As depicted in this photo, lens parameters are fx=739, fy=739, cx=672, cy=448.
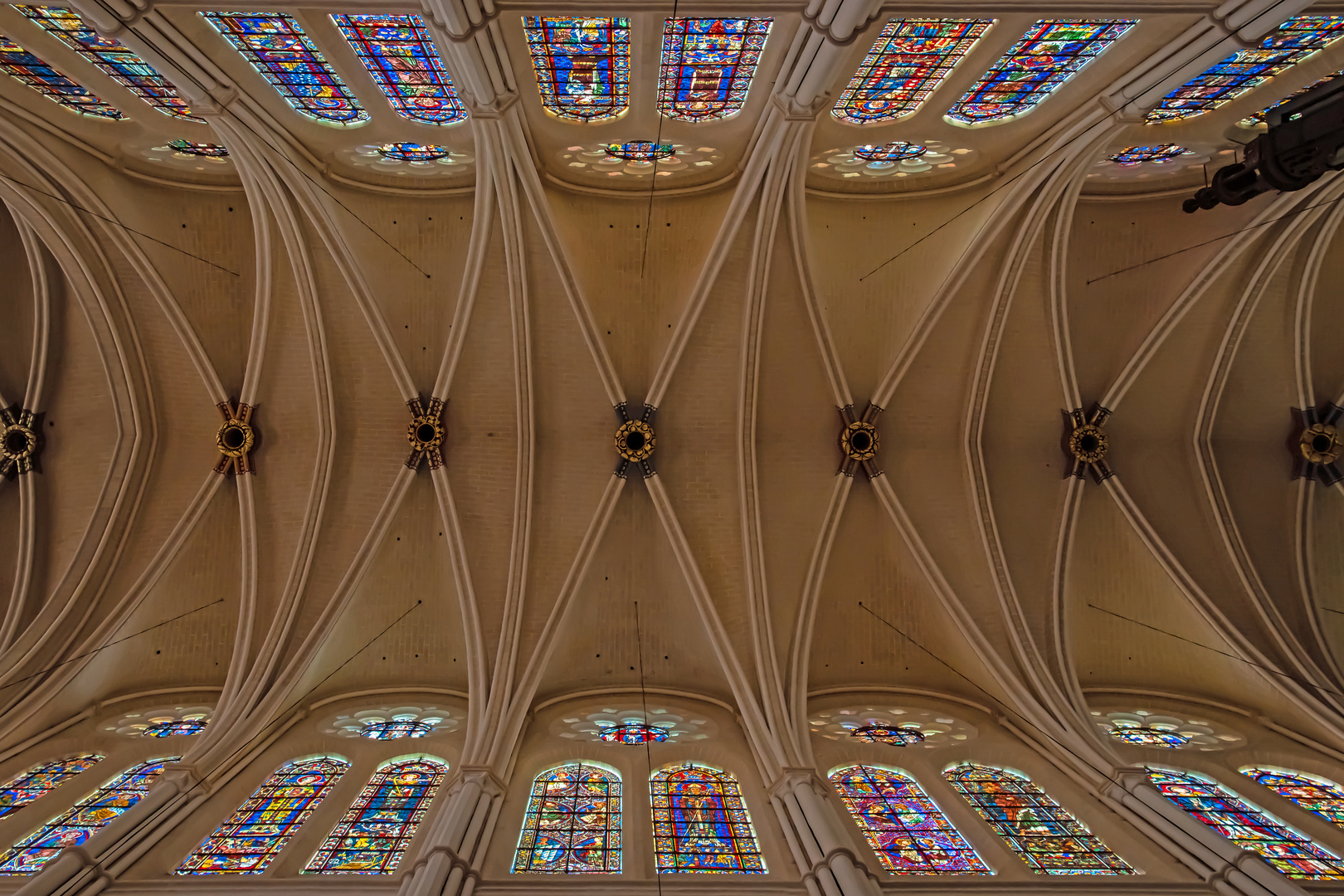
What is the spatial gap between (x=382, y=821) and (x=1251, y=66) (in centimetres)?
1532

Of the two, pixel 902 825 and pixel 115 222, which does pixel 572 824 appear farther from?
pixel 115 222

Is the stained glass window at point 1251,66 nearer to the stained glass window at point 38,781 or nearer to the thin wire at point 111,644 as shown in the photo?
the thin wire at point 111,644

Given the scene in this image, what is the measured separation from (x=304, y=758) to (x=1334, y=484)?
18798 millimetres

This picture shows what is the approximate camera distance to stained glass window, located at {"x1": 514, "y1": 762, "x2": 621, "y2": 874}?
9.18m

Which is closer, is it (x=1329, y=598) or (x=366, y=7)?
(x=366, y=7)

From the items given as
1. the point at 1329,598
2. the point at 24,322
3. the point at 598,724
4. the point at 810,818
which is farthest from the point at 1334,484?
the point at 24,322

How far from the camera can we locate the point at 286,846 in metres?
9.30

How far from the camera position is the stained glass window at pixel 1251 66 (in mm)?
9102

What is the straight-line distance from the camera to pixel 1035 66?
995 cm

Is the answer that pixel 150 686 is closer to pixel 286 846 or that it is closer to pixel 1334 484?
pixel 286 846

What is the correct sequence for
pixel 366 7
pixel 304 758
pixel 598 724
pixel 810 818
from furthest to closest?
pixel 598 724
pixel 304 758
pixel 810 818
pixel 366 7

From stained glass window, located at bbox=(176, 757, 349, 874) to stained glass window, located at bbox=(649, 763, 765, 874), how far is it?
4.83 metres

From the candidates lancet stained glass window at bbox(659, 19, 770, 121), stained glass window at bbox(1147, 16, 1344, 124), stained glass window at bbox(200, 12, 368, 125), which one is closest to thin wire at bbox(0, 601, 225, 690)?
stained glass window at bbox(200, 12, 368, 125)

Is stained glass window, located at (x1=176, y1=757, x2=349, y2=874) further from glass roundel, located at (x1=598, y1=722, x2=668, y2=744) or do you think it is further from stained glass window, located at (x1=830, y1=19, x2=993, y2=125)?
stained glass window, located at (x1=830, y1=19, x2=993, y2=125)
